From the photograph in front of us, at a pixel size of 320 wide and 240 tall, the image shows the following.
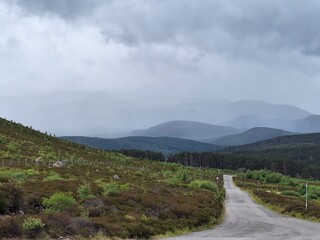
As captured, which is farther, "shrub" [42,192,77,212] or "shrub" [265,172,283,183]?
"shrub" [265,172,283,183]

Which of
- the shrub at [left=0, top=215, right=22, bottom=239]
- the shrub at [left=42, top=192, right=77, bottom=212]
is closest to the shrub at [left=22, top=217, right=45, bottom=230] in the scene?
the shrub at [left=0, top=215, right=22, bottom=239]

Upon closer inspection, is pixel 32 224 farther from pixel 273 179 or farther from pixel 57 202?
pixel 273 179

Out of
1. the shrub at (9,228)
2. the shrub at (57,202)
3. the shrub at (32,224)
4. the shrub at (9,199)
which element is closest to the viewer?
the shrub at (9,228)

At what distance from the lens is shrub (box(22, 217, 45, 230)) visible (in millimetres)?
18094

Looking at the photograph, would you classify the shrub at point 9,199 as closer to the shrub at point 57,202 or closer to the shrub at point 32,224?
the shrub at point 57,202

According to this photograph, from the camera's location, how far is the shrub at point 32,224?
18094 millimetres

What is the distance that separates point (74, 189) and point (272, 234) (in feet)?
52.8

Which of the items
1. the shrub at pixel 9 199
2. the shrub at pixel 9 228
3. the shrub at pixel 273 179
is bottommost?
the shrub at pixel 273 179

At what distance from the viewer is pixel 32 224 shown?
18250mm

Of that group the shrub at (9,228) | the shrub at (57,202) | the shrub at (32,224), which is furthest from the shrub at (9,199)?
the shrub at (32,224)

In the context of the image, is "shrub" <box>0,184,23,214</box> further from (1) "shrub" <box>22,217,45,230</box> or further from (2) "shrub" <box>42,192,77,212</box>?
(1) "shrub" <box>22,217,45,230</box>

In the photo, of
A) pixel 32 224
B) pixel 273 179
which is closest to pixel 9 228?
pixel 32 224

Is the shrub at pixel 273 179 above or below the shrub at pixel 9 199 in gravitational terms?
below

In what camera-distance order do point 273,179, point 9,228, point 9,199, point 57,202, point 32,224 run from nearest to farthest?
point 9,228
point 32,224
point 9,199
point 57,202
point 273,179
